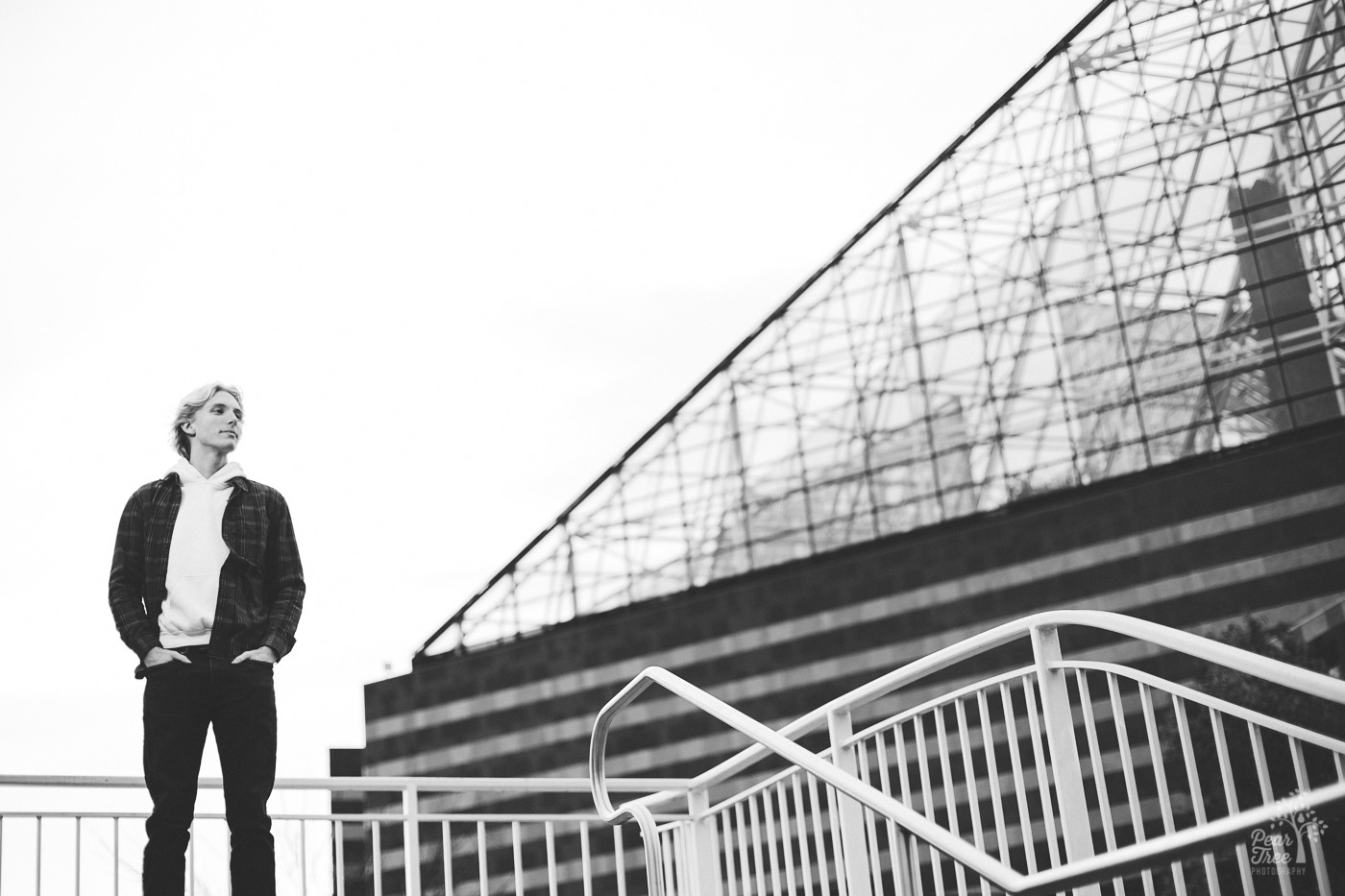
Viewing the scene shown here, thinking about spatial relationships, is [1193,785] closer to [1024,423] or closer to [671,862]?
[671,862]

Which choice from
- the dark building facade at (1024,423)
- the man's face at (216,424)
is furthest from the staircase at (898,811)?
the dark building facade at (1024,423)

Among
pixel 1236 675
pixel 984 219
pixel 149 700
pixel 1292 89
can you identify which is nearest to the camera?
pixel 149 700

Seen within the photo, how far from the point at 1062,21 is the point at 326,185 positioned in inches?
680

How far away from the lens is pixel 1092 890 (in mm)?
3039

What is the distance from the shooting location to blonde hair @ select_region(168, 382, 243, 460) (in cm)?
409

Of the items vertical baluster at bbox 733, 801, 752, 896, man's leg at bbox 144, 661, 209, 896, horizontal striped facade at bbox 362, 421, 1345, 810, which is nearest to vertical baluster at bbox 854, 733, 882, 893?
vertical baluster at bbox 733, 801, 752, 896

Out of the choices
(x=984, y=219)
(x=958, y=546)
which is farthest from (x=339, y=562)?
(x=984, y=219)

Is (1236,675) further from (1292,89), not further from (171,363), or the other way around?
(171,363)

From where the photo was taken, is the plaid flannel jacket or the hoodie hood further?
the hoodie hood

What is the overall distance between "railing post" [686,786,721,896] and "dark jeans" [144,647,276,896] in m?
1.64

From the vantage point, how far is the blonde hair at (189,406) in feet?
13.4

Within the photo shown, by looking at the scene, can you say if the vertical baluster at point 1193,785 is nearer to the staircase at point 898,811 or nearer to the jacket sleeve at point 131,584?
the staircase at point 898,811

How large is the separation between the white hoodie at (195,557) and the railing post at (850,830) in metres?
1.85

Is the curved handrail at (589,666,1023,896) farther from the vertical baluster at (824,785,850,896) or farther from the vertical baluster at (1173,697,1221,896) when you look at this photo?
the vertical baluster at (1173,697,1221,896)
